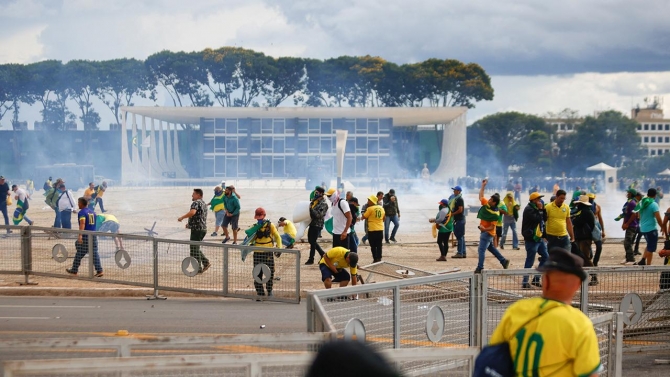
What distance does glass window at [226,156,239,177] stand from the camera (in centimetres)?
8888

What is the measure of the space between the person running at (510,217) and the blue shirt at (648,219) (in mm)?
Answer: 2955

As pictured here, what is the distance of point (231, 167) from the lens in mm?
88875

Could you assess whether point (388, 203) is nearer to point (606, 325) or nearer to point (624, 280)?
point (624, 280)

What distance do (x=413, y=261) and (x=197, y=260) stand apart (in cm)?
636

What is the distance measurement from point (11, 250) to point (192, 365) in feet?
35.7

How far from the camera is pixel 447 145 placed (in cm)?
9050

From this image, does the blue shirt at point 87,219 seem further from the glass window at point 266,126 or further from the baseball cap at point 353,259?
the glass window at point 266,126

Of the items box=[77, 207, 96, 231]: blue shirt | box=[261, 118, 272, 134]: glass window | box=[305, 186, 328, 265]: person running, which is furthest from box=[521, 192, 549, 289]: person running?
box=[261, 118, 272, 134]: glass window

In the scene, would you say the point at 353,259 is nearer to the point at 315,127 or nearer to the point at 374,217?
the point at 374,217

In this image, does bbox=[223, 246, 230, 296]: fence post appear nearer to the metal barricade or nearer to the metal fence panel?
the metal fence panel

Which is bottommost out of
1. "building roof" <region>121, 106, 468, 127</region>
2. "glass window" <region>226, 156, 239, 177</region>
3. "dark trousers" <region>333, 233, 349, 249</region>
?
"dark trousers" <region>333, 233, 349, 249</region>

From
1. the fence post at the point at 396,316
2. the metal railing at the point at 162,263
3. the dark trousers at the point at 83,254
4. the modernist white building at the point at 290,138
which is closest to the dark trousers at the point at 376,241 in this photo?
the metal railing at the point at 162,263

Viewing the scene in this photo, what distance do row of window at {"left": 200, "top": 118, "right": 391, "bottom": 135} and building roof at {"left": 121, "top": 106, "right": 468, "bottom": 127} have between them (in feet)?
2.93

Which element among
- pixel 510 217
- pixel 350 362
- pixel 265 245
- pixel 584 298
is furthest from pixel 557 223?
pixel 350 362
